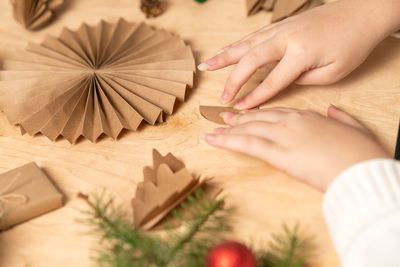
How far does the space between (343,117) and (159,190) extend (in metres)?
0.36

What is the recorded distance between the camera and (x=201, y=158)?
2.82 ft

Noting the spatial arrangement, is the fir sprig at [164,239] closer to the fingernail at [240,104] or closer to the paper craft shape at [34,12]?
the fingernail at [240,104]

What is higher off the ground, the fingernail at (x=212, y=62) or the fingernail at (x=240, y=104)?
the fingernail at (x=212, y=62)

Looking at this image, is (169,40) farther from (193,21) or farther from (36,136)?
(36,136)

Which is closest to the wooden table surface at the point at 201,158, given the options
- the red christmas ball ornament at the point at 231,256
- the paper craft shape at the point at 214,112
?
the paper craft shape at the point at 214,112

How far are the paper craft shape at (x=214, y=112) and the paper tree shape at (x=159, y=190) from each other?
150 mm

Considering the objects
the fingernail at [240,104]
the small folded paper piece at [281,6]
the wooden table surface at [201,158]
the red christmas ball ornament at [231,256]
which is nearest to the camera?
the red christmas ball ornament at [231,256]

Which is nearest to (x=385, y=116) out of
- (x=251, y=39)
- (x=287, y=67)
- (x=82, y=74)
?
(x=287, y=67)

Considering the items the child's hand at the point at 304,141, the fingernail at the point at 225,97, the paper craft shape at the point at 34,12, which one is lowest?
the child's hand at the point at 304,141

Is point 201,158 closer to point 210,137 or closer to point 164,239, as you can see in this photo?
point 210,137

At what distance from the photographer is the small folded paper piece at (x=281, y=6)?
1124mm

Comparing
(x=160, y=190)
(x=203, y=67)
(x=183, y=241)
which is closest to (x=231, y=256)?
(x=183, y=241)

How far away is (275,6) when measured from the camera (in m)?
1.15

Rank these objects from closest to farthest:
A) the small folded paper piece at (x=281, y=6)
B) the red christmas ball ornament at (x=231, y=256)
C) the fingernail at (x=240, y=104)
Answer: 1. the red christmas ball ornament at (x=231, y=256)
2. the fingernail at (x=240, y=104)
3. the small folded paper piece at (x=281, y=6)
